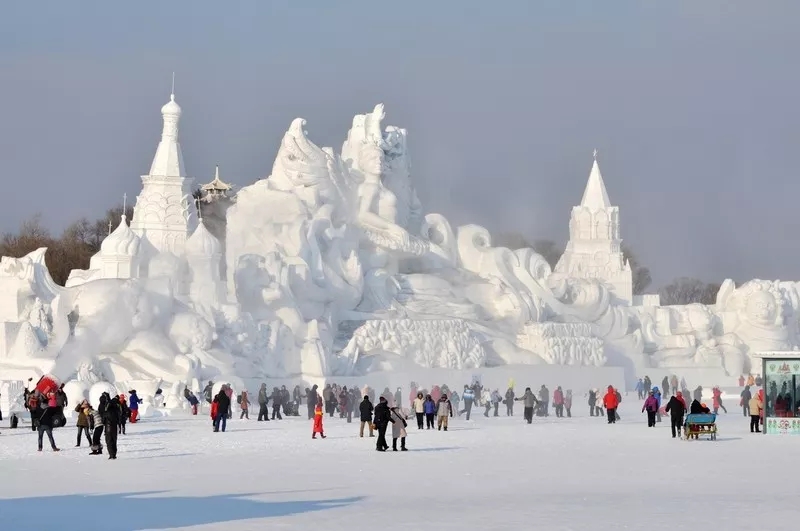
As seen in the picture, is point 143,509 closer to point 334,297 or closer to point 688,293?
point 334,297

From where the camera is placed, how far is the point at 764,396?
29375mm

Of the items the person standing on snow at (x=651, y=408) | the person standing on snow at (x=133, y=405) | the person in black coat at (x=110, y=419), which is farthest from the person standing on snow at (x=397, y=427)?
the person standing on snow at (x=133, y=405)

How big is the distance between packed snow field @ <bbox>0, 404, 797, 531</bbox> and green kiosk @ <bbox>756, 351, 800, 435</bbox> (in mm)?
716

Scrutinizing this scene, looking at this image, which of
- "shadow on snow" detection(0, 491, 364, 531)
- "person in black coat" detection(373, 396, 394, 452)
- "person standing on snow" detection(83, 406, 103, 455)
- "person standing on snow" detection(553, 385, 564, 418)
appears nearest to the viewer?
"shadow on snow" detection(0, 491, 364, 531)

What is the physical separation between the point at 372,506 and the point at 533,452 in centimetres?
838

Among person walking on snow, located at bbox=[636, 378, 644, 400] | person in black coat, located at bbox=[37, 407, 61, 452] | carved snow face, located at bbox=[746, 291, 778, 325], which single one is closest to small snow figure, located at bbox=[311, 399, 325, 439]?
person in black coat, located at bbox=[37, 407, 61, 452]

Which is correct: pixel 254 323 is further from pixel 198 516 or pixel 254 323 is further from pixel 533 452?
pixel 198 516

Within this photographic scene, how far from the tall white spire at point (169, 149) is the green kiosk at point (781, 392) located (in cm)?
2792

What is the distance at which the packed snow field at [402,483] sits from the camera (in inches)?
583

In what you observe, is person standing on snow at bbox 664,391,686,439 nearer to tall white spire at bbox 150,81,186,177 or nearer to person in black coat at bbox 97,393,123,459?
person in black coat at bbox 97,393,123,459

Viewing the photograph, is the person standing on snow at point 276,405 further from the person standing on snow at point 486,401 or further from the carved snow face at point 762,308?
the carved snow face at point 762,308

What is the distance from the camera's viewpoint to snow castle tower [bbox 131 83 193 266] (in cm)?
5200

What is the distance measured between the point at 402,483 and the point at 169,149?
35.9 meters

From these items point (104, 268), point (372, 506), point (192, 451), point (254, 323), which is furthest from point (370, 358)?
point (372, 506)
